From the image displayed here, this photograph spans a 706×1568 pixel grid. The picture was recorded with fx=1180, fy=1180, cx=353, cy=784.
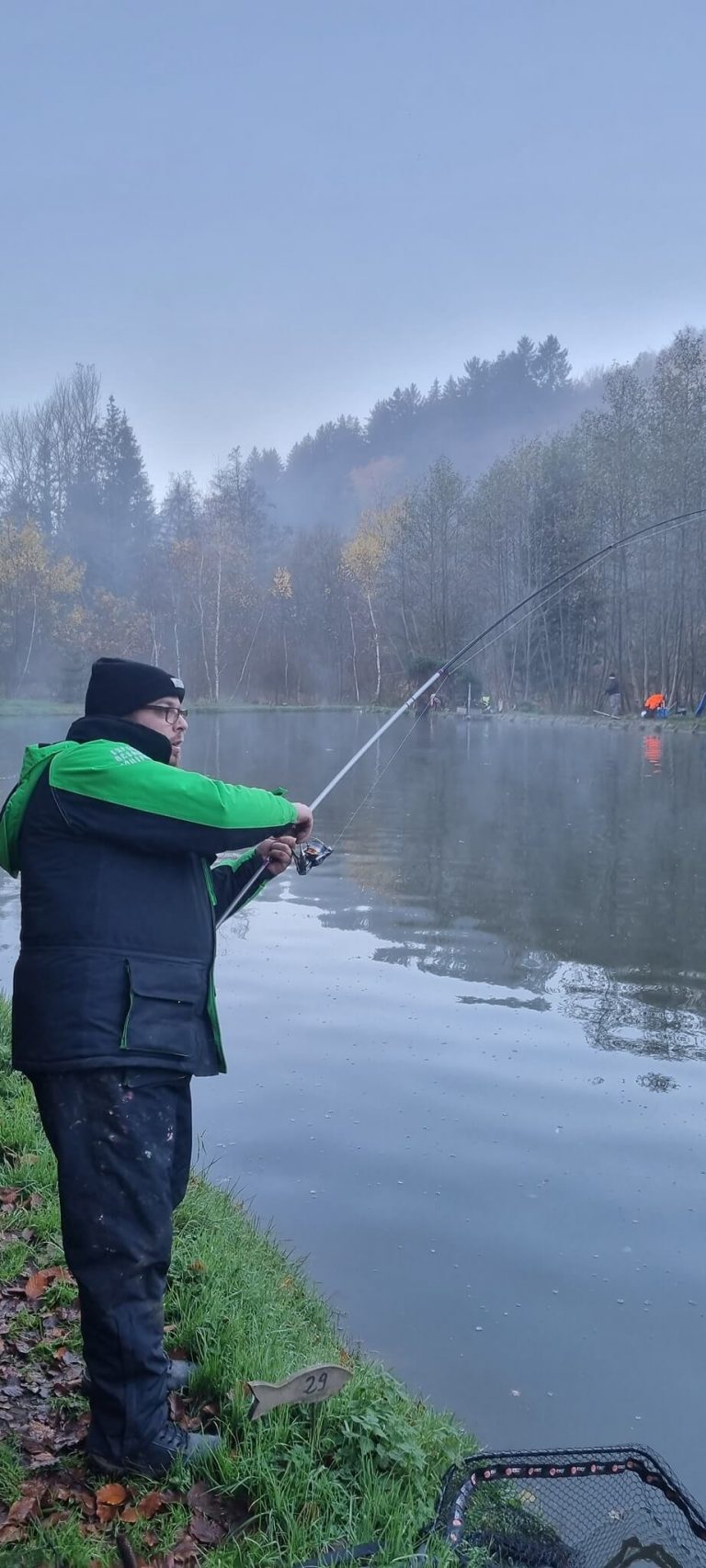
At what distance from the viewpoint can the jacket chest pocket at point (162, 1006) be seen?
2775 millimetres

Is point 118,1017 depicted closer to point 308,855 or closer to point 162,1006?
point 162,1006

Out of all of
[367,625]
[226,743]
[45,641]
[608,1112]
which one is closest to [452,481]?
[367,625]

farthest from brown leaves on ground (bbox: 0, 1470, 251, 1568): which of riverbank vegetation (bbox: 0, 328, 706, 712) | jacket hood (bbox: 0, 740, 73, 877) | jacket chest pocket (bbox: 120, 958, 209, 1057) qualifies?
riverbank vegetation (bbox: 0, 328, 706, 712)

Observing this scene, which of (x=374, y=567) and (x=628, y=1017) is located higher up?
(x=374, y=567)

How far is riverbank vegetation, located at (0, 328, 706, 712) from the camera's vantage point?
43531 millimetres

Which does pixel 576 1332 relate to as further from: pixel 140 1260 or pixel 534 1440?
pixel 140 1260

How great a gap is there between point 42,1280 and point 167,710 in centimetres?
199

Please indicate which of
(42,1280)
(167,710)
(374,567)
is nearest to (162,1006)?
(167,710)

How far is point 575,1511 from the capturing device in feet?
10.2

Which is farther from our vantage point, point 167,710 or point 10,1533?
point 167,710

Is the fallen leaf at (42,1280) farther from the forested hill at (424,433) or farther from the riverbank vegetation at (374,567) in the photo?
the forested hill at (424,433)

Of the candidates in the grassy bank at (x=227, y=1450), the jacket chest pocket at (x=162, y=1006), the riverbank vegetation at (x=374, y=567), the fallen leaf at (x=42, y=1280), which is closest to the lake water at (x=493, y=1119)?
the grassy bank at (x=227, y=1450)

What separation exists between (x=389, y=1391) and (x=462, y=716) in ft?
149

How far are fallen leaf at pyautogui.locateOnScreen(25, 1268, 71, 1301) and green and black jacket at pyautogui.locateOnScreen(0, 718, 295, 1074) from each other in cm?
140
